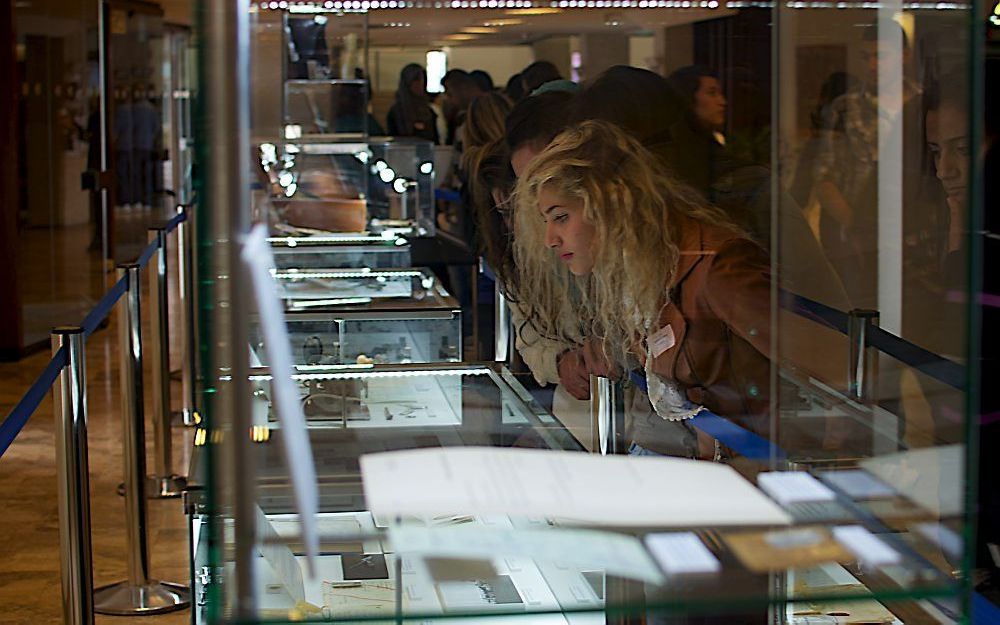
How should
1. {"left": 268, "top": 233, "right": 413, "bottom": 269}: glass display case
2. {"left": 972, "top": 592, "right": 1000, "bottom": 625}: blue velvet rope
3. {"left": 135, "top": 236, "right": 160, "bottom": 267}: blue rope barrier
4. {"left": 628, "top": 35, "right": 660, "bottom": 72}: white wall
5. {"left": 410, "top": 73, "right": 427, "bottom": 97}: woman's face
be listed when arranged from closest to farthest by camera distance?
{"left": 628, "top": 35, "right": 660, "bottom": 72}: white wall
{"left": 410, "top": 73, "right": 427, "bottom": 97}: woman's face
{"left": 268, "top": 233, "right": 413, "bottom": 269}: glass display case
{"left": 972, "top": 592, "right": 1000, "bottom": 625}: blue velvet rope
{"left": 135, "top": 236, "right": 160, "bottom": 267}: blue rope barrier

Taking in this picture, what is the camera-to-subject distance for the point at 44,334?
8.18 meters

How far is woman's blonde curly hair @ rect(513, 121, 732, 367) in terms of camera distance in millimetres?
1066

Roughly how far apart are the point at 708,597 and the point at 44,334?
311 inches

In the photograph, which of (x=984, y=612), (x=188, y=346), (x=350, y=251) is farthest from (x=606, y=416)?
(x=188, y=346)

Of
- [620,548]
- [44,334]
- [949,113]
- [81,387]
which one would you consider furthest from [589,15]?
[44,334]

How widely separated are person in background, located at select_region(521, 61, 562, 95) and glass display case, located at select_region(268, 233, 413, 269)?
34 centimetres

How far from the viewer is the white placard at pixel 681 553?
0.82 m

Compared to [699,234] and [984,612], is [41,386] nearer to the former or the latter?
[984,612]

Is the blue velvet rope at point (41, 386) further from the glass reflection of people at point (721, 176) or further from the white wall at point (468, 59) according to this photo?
the glass reflection of people at point (721, 176)

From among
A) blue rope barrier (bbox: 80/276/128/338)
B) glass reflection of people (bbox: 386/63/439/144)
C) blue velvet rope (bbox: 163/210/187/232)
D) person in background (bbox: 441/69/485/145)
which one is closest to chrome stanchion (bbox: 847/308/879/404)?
person in background (bbox: 441/69/485/145)

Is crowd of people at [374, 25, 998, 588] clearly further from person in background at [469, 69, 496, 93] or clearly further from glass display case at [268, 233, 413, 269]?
glass display case at [268, 233, 413, 269]

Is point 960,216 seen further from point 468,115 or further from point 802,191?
point 468,115

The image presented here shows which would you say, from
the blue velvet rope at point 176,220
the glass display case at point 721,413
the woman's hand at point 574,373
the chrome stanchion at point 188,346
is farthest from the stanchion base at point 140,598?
the woman's hand at point 574,373

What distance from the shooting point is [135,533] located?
12.4ft
